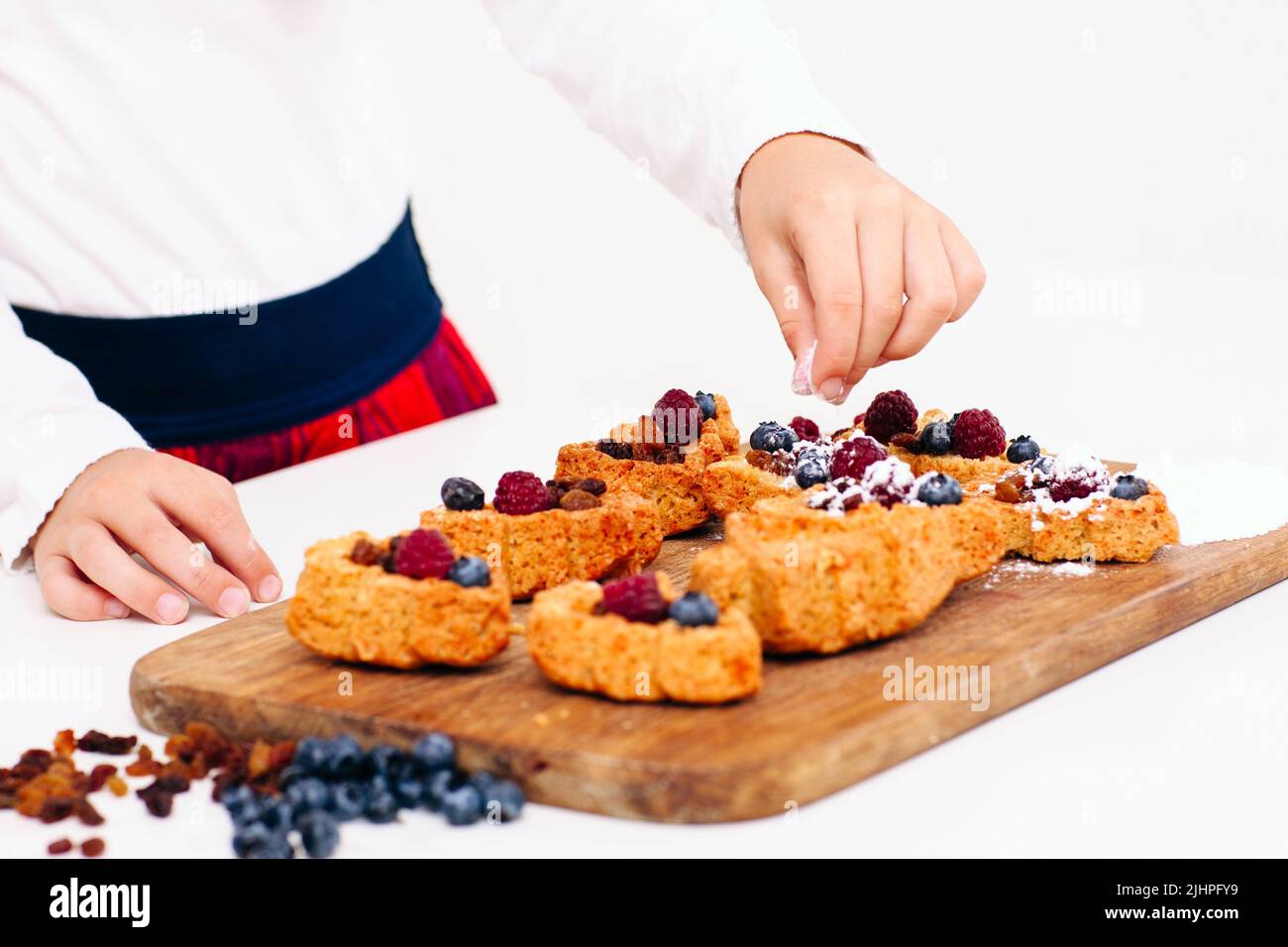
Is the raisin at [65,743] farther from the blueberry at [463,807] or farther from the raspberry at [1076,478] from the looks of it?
the raspberry at [1076,478]

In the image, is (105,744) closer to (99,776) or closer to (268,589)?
(99,776)

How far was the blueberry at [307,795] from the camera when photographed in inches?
54.0

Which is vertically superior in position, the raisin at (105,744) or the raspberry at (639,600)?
the raspberry at (639,600)

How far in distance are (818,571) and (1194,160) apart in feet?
10.5

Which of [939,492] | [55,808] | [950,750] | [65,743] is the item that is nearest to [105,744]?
[65,743]

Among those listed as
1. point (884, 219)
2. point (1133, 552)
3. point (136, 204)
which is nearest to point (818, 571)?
point (1133, 552)

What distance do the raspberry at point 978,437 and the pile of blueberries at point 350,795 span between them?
0.99 metres

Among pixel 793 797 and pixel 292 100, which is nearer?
pixel 793 797

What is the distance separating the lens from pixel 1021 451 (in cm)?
215

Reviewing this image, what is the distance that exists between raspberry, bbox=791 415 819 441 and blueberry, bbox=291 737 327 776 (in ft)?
A: 3.45

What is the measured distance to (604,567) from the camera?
1.91m

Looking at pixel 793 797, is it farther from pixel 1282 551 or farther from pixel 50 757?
pixel 1282 551

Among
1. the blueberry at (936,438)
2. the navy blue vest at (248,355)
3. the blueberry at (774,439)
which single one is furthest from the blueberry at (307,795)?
the navy blue vest at (248,355)

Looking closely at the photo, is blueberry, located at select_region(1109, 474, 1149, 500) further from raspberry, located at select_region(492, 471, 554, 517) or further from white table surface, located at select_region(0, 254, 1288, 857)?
raspberry, located at select_region(492, 471, 554, 517)
